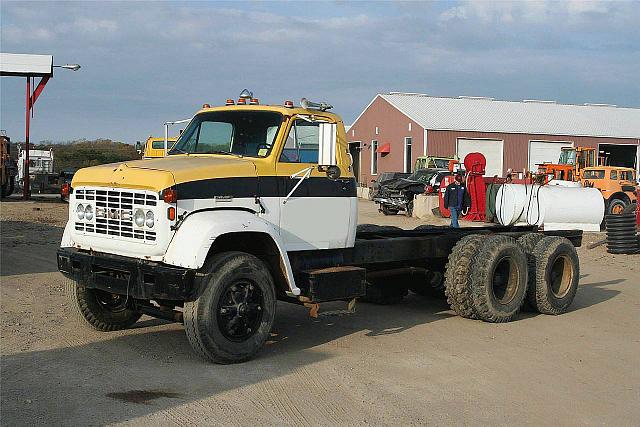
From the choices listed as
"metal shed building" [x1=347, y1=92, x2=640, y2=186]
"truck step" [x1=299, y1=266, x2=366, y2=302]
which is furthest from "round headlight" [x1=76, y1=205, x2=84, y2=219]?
"metal shed building" [x1=347, y1=92, x2=640, y2=186]

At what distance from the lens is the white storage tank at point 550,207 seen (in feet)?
73.3

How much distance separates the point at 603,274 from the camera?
15.7m

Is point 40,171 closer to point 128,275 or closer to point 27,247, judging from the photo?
point 27,247

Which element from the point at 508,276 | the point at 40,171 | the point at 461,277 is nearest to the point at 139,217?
the point at 461,277

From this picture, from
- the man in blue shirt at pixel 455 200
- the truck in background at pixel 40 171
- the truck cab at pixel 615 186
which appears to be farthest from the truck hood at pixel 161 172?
the truck in background at pixel 40 171

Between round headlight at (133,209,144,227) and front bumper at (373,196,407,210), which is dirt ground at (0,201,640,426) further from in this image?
front bumper at (373,196,407,210)

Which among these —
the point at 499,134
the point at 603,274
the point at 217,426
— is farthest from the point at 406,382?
the point at 499,134

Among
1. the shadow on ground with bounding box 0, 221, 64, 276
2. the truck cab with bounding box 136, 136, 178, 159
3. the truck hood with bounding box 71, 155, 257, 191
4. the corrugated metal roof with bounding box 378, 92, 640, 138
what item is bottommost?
the shadow on ground with bounding box 0, 221, 64, 276

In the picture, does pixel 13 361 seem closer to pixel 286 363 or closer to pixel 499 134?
pixel 286 363

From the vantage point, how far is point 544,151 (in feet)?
163

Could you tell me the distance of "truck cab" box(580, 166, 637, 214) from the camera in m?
27.9

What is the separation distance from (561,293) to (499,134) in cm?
3838

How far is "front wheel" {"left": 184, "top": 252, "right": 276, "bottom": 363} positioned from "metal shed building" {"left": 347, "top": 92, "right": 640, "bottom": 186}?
3948cm

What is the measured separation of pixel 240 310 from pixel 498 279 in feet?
13.3
